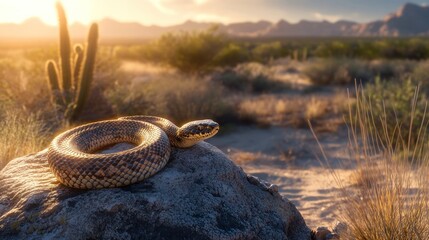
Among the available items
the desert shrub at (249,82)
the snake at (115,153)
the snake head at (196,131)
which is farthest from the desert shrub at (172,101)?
the snake head at (196,131)

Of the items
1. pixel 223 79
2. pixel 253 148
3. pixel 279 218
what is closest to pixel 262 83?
pixel 223 79

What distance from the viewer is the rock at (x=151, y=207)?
10.6 ft

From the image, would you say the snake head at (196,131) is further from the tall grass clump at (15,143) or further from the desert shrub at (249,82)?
the desert shrub at (249,82)

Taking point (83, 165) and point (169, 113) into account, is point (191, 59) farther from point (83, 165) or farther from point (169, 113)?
point (83, 165)

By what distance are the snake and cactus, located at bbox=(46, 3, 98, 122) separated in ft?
20.9

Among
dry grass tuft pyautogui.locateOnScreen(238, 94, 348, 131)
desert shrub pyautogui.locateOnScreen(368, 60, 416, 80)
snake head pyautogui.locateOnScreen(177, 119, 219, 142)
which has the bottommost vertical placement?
dry grass tuft pyautogui.locateOnScreen(238, 94, 348, 131)

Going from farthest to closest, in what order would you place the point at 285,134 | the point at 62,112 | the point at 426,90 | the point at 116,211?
1. the point at 426,90
2. the point at 285,134
3. the point at 62,112
4. the point at 116,211

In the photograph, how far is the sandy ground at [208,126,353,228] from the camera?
7.05 m

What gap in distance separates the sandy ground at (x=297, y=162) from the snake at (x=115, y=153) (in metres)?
2.40

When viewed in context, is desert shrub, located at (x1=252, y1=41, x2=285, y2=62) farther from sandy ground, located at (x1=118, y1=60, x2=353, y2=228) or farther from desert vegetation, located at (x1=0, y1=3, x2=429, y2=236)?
sandy ground, located at (x1=118, y1=60, x2=353, y2=228)

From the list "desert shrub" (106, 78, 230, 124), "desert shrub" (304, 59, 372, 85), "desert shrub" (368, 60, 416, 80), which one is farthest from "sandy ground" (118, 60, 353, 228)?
"desert shrub" (368, 60, 416, 80)

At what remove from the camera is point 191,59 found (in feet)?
76.5

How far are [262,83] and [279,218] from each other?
17127 mm

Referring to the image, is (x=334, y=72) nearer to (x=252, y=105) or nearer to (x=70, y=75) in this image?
(x=252, y=105)
